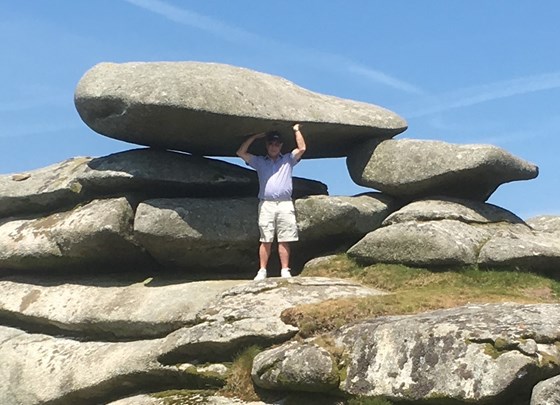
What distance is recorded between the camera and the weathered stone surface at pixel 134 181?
2072 centimetres

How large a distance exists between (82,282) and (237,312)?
20.4ft

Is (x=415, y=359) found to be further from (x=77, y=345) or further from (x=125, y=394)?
(x=77, y=345)

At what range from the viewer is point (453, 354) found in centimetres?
1327

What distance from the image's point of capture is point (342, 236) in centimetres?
2094

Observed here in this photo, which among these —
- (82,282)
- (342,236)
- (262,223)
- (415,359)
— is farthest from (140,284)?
(415,359)

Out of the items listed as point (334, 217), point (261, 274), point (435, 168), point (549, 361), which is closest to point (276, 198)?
point (334, 217)

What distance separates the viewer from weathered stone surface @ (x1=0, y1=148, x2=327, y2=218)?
68.0 feet

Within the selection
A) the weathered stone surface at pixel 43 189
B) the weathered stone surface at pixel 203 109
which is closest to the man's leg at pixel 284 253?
the weathered stone surface at pixel 203 109

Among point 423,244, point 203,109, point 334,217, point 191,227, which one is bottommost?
point 423,244

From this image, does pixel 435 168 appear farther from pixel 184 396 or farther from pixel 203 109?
pixel 184 396

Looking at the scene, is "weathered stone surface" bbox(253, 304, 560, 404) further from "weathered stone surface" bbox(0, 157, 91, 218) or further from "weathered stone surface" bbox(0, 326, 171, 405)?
"weathered stone surface" bbox(0, 157, 91, 218)

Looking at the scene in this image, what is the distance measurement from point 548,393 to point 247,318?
6.40 m

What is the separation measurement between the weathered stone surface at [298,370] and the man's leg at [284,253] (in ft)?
14.6

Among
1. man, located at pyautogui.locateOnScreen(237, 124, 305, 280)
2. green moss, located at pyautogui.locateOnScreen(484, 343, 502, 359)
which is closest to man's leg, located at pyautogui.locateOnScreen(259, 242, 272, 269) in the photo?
man, located at pyautogui.locateOnScreen(237, 124, 305, 280)
